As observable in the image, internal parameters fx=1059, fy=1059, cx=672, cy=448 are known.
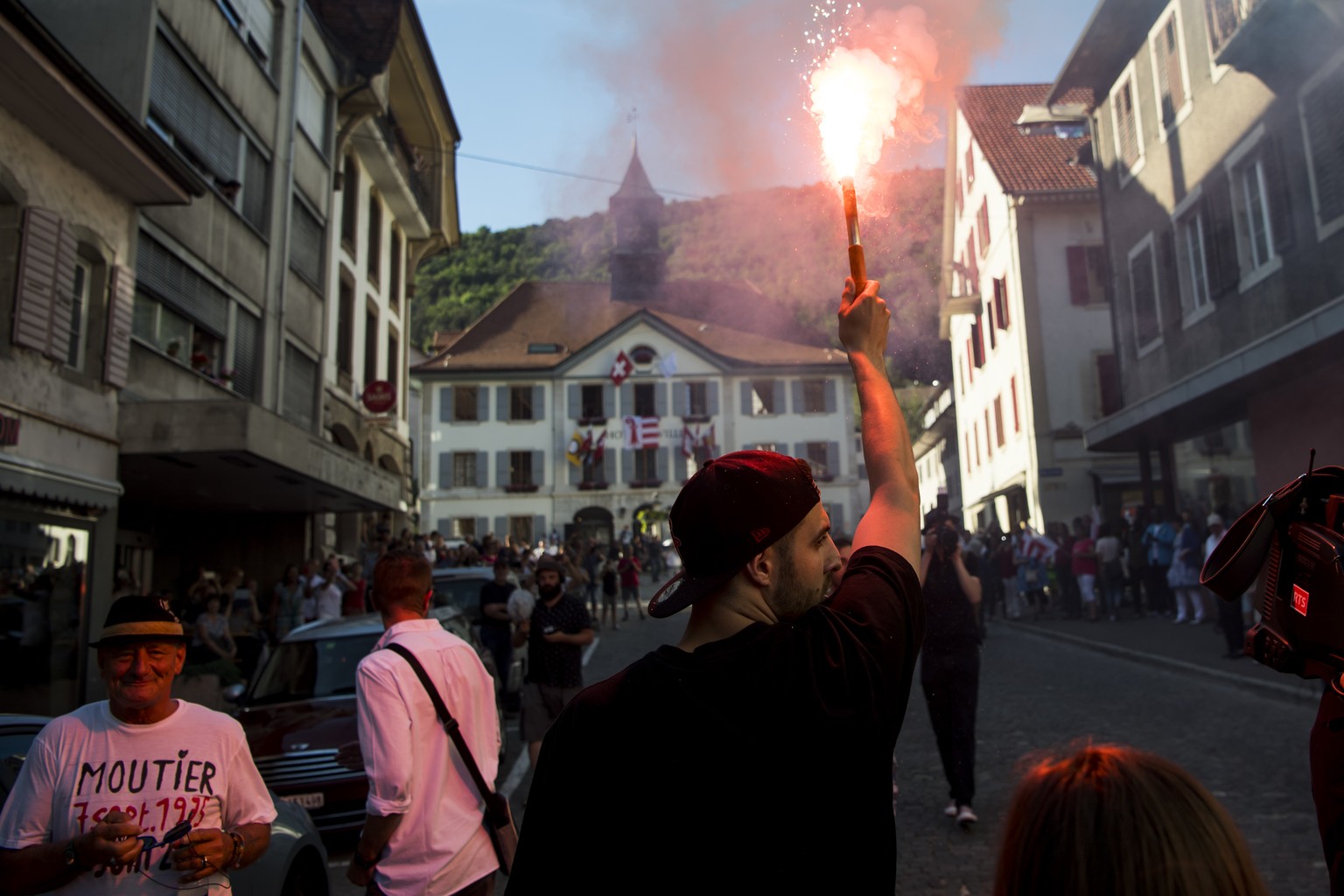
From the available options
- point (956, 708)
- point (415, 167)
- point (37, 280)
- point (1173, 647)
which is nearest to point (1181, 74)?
point (1173, 647)

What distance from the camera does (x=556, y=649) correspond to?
7586 mm

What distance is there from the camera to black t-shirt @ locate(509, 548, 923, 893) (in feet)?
5.04

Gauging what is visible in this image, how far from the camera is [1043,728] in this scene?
909cm

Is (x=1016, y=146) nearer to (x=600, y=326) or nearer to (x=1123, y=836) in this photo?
(x=1123, y=836)

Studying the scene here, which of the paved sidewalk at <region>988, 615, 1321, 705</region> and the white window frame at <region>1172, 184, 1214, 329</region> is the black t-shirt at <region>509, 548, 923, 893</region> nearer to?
the paved sidewalk at <region>988, 615, 1321, 705</region>

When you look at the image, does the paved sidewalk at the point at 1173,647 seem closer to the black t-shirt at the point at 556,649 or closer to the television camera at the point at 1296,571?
the black t-shirt at the point at 556,649

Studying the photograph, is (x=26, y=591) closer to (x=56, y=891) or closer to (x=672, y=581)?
(x=56, y=891)

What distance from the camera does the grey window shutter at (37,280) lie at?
10633 mm

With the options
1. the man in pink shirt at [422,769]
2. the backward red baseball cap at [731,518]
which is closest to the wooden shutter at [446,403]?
the man in pink shirt at [422,769]

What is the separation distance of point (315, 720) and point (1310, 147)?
516 inches

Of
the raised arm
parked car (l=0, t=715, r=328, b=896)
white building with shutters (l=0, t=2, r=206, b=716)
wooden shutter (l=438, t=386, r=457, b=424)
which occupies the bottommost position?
parked car (l=0, t=715, r=328, b=896)

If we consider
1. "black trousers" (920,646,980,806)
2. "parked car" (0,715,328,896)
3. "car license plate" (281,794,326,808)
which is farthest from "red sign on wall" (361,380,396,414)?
"parked car" (0,715,328,896)

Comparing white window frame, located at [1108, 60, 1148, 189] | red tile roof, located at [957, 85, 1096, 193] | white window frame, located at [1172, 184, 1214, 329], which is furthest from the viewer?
red tile roof, located at [957, 85, 1096, 193]

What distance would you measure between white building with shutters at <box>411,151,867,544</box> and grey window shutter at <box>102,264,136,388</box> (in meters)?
37.6
